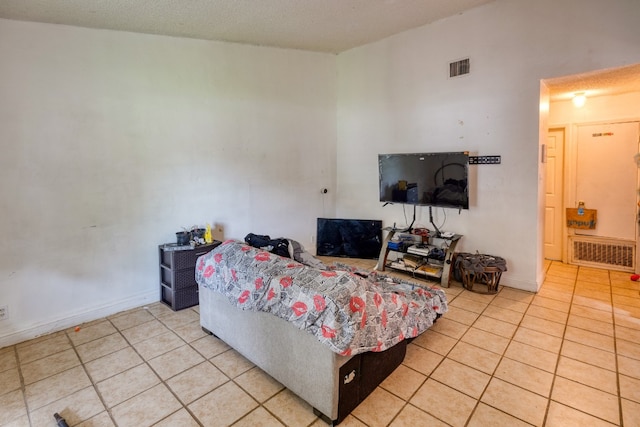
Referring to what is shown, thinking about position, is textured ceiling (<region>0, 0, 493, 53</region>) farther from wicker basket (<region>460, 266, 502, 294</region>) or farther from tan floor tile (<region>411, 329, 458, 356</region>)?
tan floor tile (<region>411, 329, 458, 356</region>)

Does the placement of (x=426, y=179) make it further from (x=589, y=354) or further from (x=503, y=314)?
(x=589, y=354)

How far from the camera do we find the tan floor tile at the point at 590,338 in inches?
103

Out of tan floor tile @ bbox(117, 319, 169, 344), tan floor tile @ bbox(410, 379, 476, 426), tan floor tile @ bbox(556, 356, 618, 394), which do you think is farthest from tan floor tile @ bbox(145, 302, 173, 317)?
tan floor tile @ bbox(556, 356, 618, 394)

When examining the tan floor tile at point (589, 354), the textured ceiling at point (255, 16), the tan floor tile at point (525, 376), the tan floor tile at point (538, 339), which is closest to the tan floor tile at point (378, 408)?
the tan floor tile at point (525, 376)

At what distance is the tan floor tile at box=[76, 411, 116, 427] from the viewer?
74.6 inches

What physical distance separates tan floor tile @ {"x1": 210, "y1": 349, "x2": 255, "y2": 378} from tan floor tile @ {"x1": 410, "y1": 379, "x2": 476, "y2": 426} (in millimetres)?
1174

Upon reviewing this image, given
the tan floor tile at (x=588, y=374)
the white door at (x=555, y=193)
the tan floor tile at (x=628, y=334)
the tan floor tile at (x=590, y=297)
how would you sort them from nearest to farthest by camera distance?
1. the tan floor tile at (x=588, y=374)
2. the tan floor tile at (x=628, y=334)
3. the tan floor tile at (x=590, y=297)
4. the white door at (x=555, y=193)

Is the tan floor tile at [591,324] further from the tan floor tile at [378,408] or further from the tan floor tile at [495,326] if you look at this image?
the tan floor tile at [378,408]

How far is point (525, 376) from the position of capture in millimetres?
2270

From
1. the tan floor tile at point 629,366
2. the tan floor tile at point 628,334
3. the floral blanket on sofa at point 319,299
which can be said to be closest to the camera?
the floral blanket on sofa at point 319,299

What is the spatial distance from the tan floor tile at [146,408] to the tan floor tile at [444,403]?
4.89 ft

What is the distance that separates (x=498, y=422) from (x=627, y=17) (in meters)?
3.54

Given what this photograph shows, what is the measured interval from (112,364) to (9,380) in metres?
0.63

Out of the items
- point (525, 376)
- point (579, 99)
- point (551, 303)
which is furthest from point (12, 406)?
point (579, 99)
